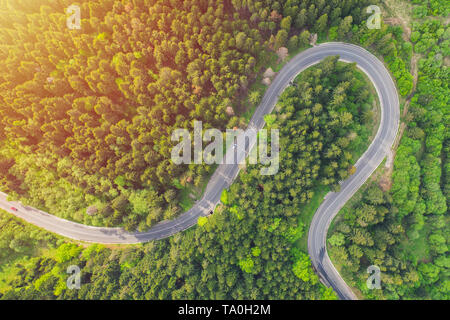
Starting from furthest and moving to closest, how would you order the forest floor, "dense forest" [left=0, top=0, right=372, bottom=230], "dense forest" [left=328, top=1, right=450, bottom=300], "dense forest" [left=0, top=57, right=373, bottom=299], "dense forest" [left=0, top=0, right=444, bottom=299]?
the forest floor, "dense forest" [left=328, top=1, right=450, bottom=300], "dense forest" [left=0, top=57, right=373, bottom=299], "dense forest" [left=0, top=0, right=444, bottom=299], "dense forest" [left=0, top=0, right=372, bottom=230]

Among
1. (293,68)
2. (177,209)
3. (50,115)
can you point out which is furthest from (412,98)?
(50,115)

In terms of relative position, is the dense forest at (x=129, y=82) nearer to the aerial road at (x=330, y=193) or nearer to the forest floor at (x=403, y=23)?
the aerial road at (x=330, y=193)

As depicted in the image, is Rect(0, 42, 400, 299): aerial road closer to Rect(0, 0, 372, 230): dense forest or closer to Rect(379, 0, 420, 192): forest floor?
Rect(379, 0, 420, 192): forest floor

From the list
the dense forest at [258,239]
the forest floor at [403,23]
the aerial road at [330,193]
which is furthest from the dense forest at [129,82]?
the forest floor at [403,23]

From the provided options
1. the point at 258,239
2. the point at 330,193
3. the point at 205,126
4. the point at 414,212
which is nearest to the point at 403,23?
the point at 330,193

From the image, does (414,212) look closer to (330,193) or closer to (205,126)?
(330,193)

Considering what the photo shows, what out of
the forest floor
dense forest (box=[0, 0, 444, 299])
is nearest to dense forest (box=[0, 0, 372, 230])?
dense forest (box=[0, 0, 444, 299])
